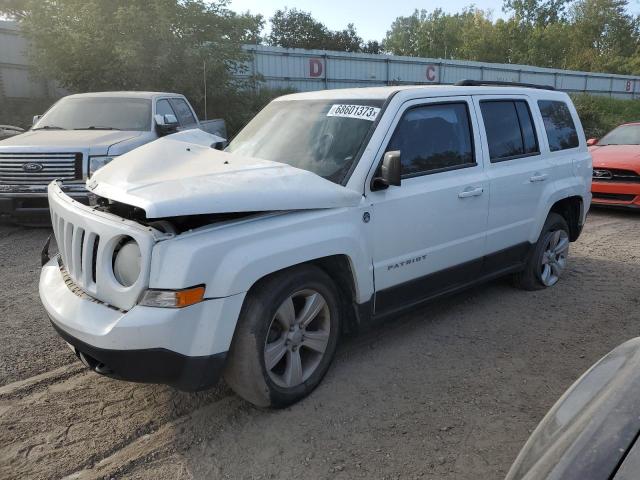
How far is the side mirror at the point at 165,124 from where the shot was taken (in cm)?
764

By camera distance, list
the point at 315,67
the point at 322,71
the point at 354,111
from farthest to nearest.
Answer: the point at 322,71
the point at 315,67
the point at 354,111

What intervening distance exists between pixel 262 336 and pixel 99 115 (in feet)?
20.9

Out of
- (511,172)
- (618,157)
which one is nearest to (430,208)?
(511,172)

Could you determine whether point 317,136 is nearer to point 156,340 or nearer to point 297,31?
point 156,340

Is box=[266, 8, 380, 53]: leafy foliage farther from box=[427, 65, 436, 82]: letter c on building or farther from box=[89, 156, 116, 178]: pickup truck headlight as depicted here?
box=[89, 156, 116, 178]: pickup truck headlight

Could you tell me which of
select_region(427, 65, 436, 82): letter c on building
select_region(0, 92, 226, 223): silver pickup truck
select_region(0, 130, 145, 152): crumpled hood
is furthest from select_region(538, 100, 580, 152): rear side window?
select_region(427, 65, 436, 82): letter c on building

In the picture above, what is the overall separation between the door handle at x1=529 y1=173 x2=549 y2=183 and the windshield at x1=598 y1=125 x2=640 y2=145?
5742 mm

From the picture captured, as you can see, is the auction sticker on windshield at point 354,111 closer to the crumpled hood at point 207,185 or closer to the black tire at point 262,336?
the crumpled hood at point 207,185

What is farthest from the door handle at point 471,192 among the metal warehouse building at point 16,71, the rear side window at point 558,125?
the metal warehouse building at point 16,71

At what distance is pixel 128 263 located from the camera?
8.79ft

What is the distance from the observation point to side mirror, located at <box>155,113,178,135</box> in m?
7.64

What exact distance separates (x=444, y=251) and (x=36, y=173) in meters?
5.36

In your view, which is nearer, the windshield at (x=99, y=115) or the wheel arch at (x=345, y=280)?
the wheel arch at (x=345, y=280)

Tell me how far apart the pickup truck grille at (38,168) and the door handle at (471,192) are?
16.0 ft
